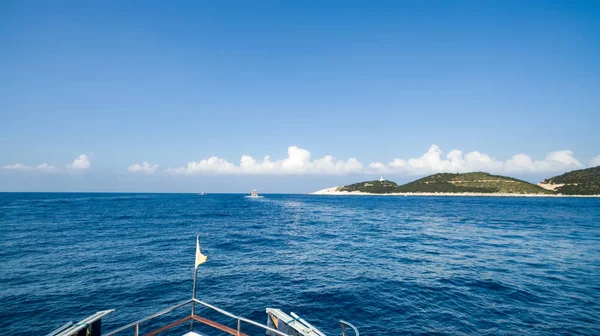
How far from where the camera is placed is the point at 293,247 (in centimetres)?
3838

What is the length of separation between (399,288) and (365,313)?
219 inches

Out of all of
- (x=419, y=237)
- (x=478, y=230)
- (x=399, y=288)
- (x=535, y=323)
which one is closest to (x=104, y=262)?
(x=399, y=288)

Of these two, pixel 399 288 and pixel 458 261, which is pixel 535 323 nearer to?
pixel 399 288

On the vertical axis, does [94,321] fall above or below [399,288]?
above

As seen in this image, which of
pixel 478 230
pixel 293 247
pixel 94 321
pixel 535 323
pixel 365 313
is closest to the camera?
pixel 94 321

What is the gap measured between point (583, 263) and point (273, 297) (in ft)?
109

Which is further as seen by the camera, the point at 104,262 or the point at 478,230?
the point at 478,230

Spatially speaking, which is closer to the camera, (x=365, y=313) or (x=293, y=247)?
(x=365, y=313)

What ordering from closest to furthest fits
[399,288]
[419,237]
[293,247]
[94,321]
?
1. [94,321]
2. [399,288]
3. [293,247]
4. [419,237]

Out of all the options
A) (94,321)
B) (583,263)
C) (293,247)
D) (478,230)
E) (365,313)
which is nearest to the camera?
(94,321)

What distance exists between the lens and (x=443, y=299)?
19375 millimetres

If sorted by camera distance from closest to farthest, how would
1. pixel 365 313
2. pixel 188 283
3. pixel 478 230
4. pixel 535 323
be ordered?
pixel 535 323
pixel 365 313
pixel 188 283
pixel 478 230

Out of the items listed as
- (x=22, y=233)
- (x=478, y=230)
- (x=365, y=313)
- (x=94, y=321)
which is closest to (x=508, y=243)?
(x=478, y=230)

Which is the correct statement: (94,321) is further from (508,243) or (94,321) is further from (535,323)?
(508,243)
